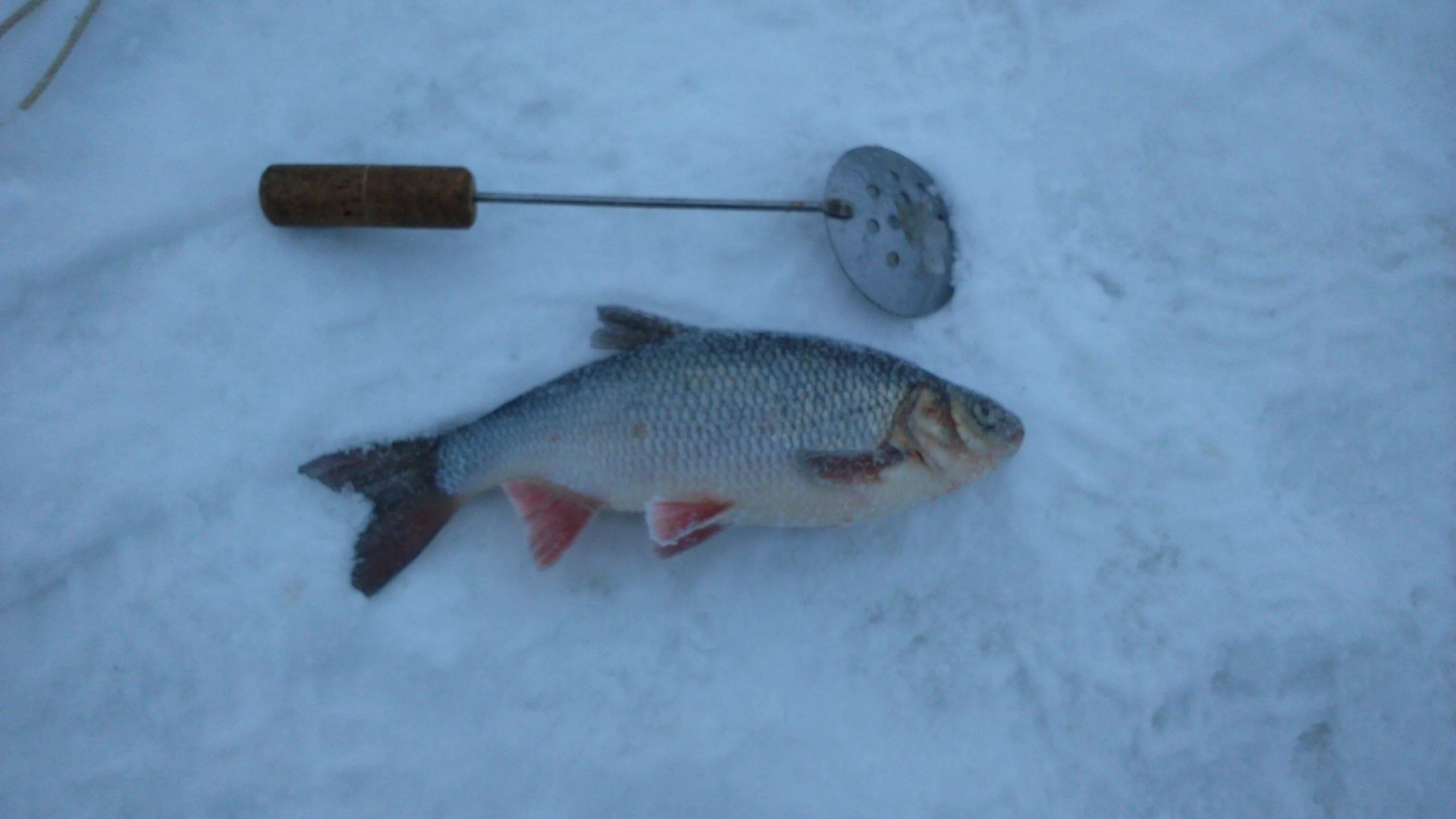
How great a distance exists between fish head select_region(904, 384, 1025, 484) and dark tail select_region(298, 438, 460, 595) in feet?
4.14

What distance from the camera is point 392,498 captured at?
7.84 feet

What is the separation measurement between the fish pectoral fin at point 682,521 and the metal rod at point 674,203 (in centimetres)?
85

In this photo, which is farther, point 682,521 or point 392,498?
point 392,498

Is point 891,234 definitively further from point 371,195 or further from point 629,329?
point 371,195

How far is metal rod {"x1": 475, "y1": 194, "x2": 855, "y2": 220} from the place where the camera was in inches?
96.4

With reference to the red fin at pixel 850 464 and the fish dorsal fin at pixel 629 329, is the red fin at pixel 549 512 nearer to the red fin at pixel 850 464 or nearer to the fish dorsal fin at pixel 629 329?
the fish dorsal fin at pixel 629 329

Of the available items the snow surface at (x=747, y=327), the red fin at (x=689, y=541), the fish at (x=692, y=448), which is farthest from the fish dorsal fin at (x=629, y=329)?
the red fin at (x=689, y=541)

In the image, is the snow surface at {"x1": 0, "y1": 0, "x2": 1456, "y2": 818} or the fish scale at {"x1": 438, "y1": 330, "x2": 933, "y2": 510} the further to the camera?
the snow surface at {"x1": 0, "y1": 0, "x2": 1456, "y2": 818}

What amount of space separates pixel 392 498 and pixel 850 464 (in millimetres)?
1241

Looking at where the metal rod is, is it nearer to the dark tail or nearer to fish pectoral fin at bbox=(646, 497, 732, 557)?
the dark tail

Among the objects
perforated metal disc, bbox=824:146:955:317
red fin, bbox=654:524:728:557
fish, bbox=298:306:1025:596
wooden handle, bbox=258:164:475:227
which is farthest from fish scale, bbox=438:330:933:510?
wooden handle, bbox=258:164:475:227

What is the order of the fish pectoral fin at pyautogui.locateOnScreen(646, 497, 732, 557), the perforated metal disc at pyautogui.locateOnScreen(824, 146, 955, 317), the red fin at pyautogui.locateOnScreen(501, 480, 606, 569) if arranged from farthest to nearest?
the perforated metal disc at pyautogui.locateOnScreen(824, 146, 955, 317), the red fin at pyautogui.locateOnScreen(501, 480, 606, 569), the fish pectoral fin at pyautogui.locateOnScreen(646, 497, 732, 557)

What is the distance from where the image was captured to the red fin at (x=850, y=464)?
A: 7.39 ft

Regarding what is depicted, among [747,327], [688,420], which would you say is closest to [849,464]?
[688,420]
